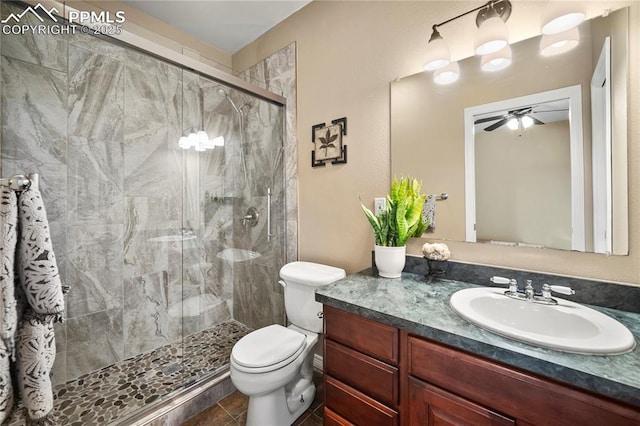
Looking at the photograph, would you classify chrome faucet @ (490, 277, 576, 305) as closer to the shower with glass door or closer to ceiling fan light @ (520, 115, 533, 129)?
ceiling fan light @ (520, 115, 533, 129)

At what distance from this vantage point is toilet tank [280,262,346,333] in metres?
1.57

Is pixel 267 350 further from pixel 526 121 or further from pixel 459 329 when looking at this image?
pixel 526 121

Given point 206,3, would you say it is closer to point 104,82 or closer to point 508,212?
point 104,82

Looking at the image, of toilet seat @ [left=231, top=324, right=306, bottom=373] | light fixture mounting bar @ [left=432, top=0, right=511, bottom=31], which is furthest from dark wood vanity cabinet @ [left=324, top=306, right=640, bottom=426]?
light fixture mounting bar @ [left=432, top=0, right=511, bottom=31]

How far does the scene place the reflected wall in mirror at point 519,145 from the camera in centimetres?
101

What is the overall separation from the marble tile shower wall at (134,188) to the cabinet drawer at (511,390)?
1.46 meters

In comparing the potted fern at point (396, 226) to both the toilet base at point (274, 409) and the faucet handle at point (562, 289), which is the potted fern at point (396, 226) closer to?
the faucet handle at point (562, 289)

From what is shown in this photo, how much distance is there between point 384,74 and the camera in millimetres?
1597

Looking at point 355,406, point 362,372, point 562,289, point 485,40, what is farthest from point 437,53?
point 355,406

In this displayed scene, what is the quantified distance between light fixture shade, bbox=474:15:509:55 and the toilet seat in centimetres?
173

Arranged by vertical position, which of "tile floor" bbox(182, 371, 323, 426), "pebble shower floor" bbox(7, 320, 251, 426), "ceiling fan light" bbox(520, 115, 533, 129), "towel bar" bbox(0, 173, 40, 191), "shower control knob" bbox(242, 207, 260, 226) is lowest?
"tile floor" bbox(182, 371, 323, 426)

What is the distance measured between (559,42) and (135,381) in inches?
117

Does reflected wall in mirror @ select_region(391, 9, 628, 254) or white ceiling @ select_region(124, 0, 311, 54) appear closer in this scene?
reflected wall in mirror @ select_region(391, 9, 628, 254)

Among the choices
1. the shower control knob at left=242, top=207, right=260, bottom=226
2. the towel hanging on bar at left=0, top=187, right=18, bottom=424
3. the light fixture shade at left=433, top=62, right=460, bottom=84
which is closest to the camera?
the towel hanging on bar at left=0, top=187, right=18, bottom=424
